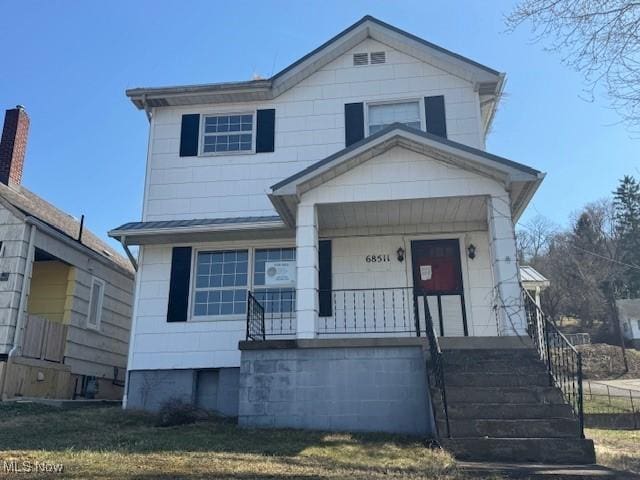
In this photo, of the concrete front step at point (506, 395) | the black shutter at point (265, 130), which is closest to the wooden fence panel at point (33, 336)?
the black shutter at point (265, 130)

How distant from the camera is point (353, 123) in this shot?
1219 centimetres

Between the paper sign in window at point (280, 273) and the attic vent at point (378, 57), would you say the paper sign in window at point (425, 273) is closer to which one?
the paper sign in window at point (280, 273)

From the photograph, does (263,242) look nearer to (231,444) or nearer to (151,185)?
(151,185)

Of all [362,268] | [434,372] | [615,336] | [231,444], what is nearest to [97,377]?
[362,268]

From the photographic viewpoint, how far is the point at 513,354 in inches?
332

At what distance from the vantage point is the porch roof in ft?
29.7

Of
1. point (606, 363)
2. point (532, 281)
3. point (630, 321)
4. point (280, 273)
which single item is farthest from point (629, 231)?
point (280, 273)

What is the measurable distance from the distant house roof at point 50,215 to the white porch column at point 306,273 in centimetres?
639

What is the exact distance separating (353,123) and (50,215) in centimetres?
853

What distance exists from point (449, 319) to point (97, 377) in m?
8.90

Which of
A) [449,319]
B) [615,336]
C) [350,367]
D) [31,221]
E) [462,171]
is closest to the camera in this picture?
[350,367]

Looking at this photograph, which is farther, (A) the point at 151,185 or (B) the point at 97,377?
(B) the point at 97,377

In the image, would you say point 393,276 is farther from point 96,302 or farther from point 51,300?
point 51,300

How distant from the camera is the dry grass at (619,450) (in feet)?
20.9
